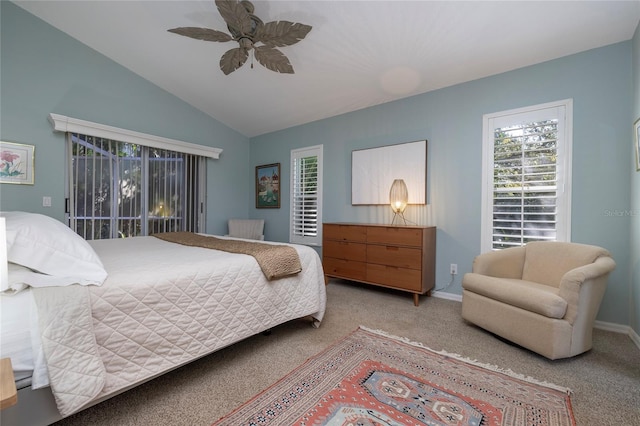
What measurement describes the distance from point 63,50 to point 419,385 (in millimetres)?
5030

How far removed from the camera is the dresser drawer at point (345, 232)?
3.43 m

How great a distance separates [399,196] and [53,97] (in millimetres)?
4306

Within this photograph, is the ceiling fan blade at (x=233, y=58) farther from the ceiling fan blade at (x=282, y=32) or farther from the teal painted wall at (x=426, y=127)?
the teal painted wall at (x=426, y=127)

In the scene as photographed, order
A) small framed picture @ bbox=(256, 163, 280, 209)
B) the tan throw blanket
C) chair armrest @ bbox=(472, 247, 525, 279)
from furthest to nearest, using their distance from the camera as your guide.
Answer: small framed picture @ bbox=(256, 163, 280, 209)
chair armrest @ bbox=(472, 247, 525, 279)
the tan throw blanket

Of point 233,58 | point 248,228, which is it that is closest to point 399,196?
point 233,58

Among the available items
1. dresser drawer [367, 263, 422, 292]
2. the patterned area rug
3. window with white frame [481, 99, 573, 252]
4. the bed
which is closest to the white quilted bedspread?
the bed

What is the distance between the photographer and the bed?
1064 millimetres

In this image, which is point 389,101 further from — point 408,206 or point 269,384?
point 269,384

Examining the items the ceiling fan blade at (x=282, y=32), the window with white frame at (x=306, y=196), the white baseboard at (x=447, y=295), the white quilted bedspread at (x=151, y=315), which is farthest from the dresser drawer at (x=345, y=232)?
the ceiling fan blade at (x=282, y=32)

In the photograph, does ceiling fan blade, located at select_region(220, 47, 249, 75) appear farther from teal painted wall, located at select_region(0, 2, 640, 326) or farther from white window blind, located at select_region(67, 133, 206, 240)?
white window blind, located at select_region(67, 133, 206, 240)

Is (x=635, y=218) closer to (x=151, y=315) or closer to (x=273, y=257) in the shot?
(x=273, y=257)

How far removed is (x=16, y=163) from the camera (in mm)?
3049

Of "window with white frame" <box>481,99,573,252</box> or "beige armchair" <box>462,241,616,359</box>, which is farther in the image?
"window with white frame" <box>481,99,573,252</box>

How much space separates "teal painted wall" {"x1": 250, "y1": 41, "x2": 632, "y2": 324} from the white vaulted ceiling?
0.18 metres
